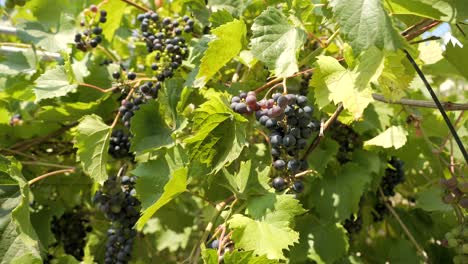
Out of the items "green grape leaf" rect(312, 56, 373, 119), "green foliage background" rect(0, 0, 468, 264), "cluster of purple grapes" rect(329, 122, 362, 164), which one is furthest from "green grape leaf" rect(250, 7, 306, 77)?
"cluster of purple grapes" rect(329, 122, 362, 164)

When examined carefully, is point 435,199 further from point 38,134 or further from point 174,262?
point 38,134

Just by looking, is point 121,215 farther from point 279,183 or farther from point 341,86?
point 341,86

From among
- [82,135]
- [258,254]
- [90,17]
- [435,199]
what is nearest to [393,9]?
[258,254]

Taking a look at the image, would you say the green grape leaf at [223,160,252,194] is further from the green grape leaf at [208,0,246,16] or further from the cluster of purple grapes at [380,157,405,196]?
the cluster of purple grapes at [380,157,405,196]

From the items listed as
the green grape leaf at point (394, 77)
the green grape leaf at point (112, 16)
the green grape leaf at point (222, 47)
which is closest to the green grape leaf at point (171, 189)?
the green grape leaf at point (222, 47)

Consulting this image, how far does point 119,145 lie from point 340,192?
941 millimetres

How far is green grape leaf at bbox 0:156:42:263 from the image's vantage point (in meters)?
1.69

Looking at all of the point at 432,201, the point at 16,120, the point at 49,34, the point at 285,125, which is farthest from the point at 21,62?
the point at 432,201

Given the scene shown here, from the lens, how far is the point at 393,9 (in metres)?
1.40

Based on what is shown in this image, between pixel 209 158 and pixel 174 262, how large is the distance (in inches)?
42.3

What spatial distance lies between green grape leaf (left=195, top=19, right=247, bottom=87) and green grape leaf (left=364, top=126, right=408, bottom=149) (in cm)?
70

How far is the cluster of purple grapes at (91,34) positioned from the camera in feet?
7.25

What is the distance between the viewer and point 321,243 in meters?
1.90

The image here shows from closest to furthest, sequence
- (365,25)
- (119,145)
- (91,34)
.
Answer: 1. (365,25)
2. (119,145)
3. (91,34)
